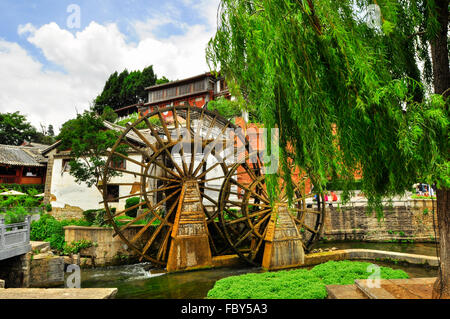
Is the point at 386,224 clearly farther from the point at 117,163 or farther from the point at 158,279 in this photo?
the point at 117,163

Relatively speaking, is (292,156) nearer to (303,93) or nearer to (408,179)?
(303,93)

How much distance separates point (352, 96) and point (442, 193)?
2.09 m

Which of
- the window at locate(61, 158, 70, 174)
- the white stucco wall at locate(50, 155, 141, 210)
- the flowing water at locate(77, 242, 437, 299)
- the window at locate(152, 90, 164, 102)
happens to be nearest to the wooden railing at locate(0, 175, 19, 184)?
the white stucco wall at locate(50, 155, 141, 210)

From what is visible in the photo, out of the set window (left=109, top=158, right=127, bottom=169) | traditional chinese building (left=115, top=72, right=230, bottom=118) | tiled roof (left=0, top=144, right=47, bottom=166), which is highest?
traditional chinese building (left=115, top=72, right=230, bottom=118)

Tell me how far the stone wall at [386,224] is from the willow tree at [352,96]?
1399 centimetres

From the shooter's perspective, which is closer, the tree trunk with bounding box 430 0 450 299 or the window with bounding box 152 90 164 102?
the tree trunk with bounding box 430 0 450 299

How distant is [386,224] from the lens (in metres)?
16.9

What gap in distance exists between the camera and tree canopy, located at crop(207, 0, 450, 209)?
3.09 m

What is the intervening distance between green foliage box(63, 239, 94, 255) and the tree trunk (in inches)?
451

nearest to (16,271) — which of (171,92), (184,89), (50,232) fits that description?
(50,232)

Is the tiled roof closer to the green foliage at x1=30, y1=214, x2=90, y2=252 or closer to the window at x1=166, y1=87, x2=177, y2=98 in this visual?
the green foliage at x1=30, y1=214, x2=90, y2=252

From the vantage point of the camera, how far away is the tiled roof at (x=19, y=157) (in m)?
20.4

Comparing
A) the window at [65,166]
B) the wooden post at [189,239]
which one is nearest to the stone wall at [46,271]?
the wooden post at [189,239]
